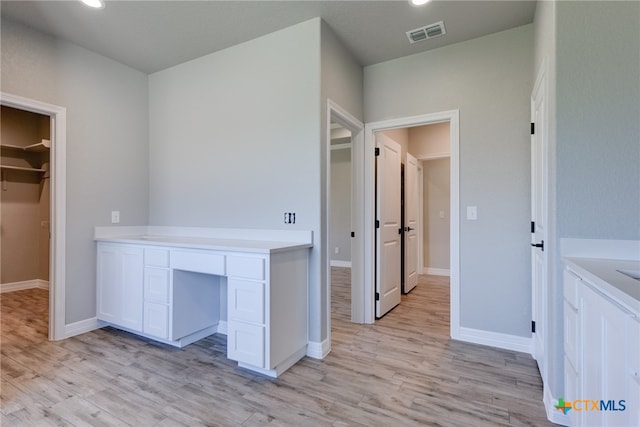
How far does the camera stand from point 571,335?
1.49 meters

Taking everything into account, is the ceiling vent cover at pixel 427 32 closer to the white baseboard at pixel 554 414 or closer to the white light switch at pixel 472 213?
the white light switch at pixel 472 213

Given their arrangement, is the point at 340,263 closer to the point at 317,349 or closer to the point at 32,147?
the point at 317,349

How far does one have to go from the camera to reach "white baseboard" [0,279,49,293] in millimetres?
4375

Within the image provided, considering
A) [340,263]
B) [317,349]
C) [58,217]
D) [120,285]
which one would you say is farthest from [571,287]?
[340,263]

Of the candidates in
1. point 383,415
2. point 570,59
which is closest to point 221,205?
point 383,415

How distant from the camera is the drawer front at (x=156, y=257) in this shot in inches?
102

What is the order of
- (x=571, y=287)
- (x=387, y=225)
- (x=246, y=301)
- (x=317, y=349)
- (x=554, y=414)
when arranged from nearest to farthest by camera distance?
(x=571, y=287), (x=554, y=414), (x=246, y=301), (x=317, y=349), (x=387, y=225)

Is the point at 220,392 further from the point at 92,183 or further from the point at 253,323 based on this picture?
the point at 92,183

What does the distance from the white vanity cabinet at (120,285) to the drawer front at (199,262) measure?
465 millimetres

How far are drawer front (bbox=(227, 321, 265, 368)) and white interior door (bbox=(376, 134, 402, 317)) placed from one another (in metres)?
1.60

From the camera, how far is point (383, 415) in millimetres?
1752

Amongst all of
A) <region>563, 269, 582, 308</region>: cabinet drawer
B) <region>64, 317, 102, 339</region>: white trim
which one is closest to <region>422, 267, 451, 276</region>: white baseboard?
<region>563, 269, 582, 308</region>: cabinet drawer

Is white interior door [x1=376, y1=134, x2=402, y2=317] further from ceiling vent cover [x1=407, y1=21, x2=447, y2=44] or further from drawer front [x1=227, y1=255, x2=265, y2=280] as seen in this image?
drawer front [x1=227, y1=255, x2=265, y2=280]

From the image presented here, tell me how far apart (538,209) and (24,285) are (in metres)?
6.48
